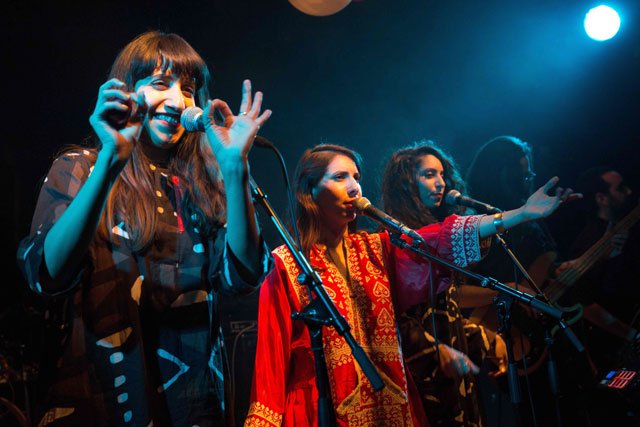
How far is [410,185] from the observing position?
A: 3.26 meters

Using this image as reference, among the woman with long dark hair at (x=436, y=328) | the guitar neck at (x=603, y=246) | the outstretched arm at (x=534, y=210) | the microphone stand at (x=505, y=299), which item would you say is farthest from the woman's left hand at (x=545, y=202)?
the guitar neck at (x=603, y=246)

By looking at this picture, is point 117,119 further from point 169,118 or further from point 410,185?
point 410,185

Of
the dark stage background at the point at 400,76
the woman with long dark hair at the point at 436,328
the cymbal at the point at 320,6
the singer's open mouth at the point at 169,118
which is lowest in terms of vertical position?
the woman with long dark hair at the point at 436,328

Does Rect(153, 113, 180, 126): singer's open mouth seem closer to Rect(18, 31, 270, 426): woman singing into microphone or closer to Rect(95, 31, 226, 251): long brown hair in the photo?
Rect(18, 31, 270, 426): woman singing into microphone

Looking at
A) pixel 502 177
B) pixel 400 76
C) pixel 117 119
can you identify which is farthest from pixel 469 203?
pixel 400 76

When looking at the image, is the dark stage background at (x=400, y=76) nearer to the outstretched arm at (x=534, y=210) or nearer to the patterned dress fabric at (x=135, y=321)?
the outstretched arm at (x=534, y=210)

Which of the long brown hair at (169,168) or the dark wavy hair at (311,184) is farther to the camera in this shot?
the dark wavy hair at (311,184)

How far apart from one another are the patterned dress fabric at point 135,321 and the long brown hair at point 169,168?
36 millimetres

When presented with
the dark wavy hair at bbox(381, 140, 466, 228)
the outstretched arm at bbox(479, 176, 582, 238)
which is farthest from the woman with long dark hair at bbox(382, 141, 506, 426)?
the outstretched arm at bbox(479, 176, 582, 238)

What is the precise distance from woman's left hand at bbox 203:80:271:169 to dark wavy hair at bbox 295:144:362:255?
1201 mm

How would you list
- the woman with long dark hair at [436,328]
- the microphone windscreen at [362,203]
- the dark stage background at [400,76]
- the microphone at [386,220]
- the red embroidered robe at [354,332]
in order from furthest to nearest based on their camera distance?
the dark stage background at [400,76]
the woman with long dark hair at [436,328]
the microphone windscreen at [362,203]
the microphone at [386,220]
the red embroidered robe at [354,332]

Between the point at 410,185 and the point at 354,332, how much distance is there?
1.27 metres

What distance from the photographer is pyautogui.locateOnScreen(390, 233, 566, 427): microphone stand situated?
6.81 ft

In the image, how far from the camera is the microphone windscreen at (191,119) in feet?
4.72
